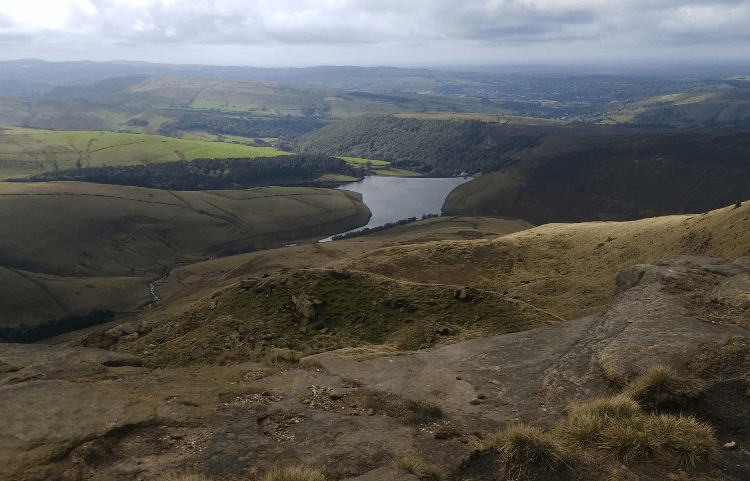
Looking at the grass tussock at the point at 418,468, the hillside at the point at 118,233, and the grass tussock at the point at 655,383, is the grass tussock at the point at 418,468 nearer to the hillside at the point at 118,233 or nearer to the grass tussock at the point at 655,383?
the grass tussock at the point at 655,383

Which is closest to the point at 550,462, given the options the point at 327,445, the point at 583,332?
the point at 327,445

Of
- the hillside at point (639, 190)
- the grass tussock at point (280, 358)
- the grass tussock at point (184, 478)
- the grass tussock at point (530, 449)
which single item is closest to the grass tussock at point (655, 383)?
the grass tussock at point (530, 449)

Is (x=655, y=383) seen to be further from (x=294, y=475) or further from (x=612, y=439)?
(x=294, y=475)

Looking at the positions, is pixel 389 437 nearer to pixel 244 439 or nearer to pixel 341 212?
pixel 244 439

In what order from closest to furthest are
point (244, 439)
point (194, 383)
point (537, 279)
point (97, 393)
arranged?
point (244, 439), point (97, 393), point (194, 383), point (537, 279)

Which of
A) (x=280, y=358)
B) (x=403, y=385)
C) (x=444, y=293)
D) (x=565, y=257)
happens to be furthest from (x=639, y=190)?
(x=403, y=385)

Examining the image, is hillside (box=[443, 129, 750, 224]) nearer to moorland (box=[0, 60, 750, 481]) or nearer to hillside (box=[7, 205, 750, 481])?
moorland (box=[0, 60, 750, 481])
